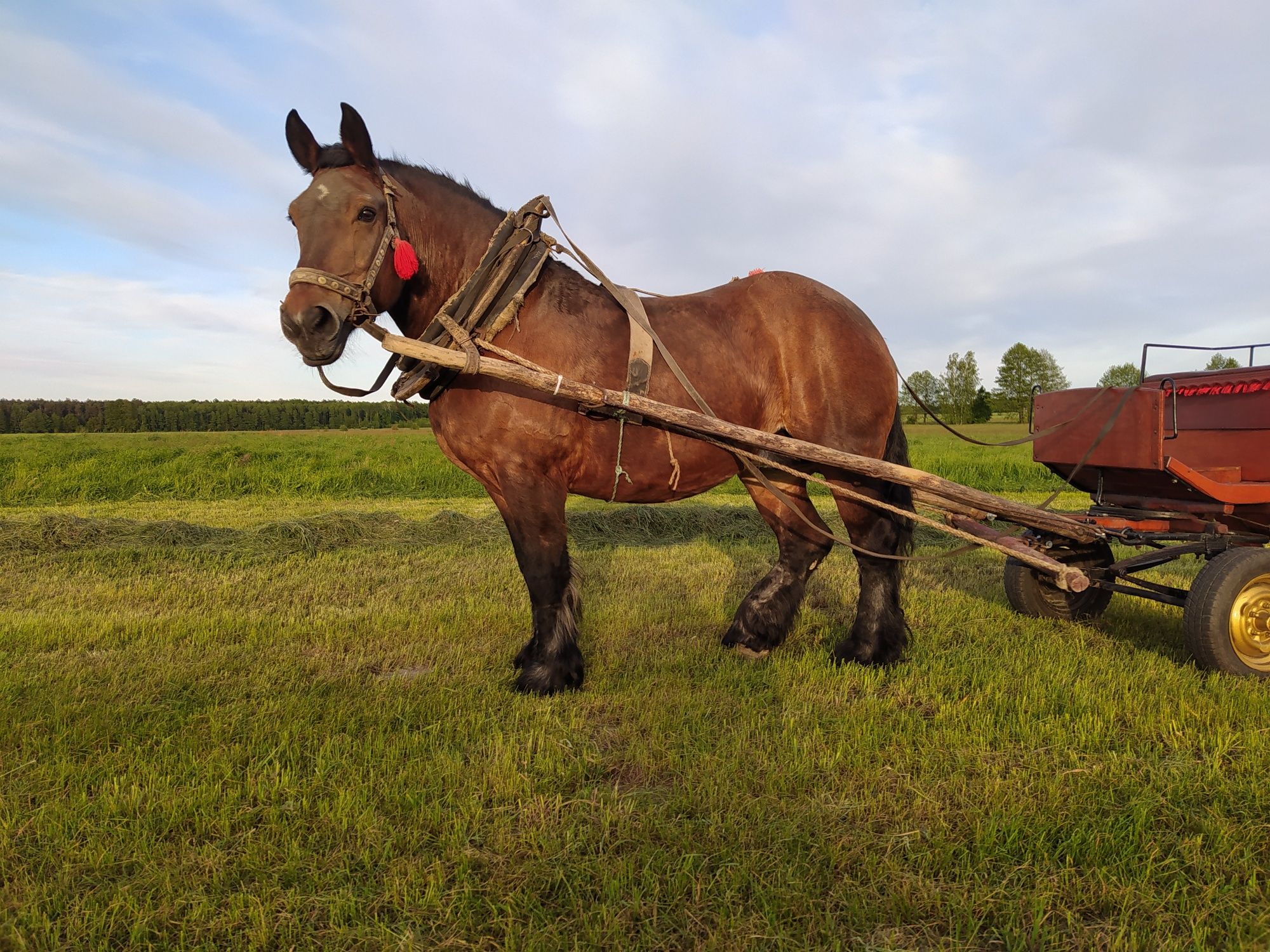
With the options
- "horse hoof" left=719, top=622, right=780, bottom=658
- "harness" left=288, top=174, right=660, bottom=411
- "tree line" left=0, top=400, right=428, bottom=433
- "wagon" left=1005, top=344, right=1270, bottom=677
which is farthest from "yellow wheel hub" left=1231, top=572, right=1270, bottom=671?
"tree line" left=0, top=400, right=428, bottom=433

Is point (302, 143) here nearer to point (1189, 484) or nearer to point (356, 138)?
point (356, 138)

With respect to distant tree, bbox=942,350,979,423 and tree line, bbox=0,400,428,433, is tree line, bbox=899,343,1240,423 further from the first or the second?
tree line, bbox=0,400,428,433

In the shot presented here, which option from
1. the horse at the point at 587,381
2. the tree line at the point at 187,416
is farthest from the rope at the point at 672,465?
the tree line at the point at 187,416

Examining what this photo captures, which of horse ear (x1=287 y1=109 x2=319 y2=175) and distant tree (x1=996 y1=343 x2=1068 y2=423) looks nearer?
horse ear (x1=287 y1=109 x2=319 y2=175)

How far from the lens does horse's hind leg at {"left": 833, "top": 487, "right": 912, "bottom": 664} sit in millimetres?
3953

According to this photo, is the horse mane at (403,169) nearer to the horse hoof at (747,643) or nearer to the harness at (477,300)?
the harness at (477,300)

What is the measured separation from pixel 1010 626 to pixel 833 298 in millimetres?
2499

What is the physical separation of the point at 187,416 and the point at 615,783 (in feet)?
191

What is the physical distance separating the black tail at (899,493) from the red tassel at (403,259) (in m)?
2.88

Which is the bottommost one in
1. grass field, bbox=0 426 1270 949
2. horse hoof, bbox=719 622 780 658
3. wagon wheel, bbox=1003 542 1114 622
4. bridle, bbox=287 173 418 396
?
grass field, bbox=0 426 1270 949

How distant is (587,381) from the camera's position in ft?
11.3

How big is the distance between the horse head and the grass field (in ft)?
5.68

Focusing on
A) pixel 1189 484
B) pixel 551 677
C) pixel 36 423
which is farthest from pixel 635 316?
pixel 36 423

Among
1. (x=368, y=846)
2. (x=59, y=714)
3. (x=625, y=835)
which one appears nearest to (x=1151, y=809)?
(x=625, y=835)
